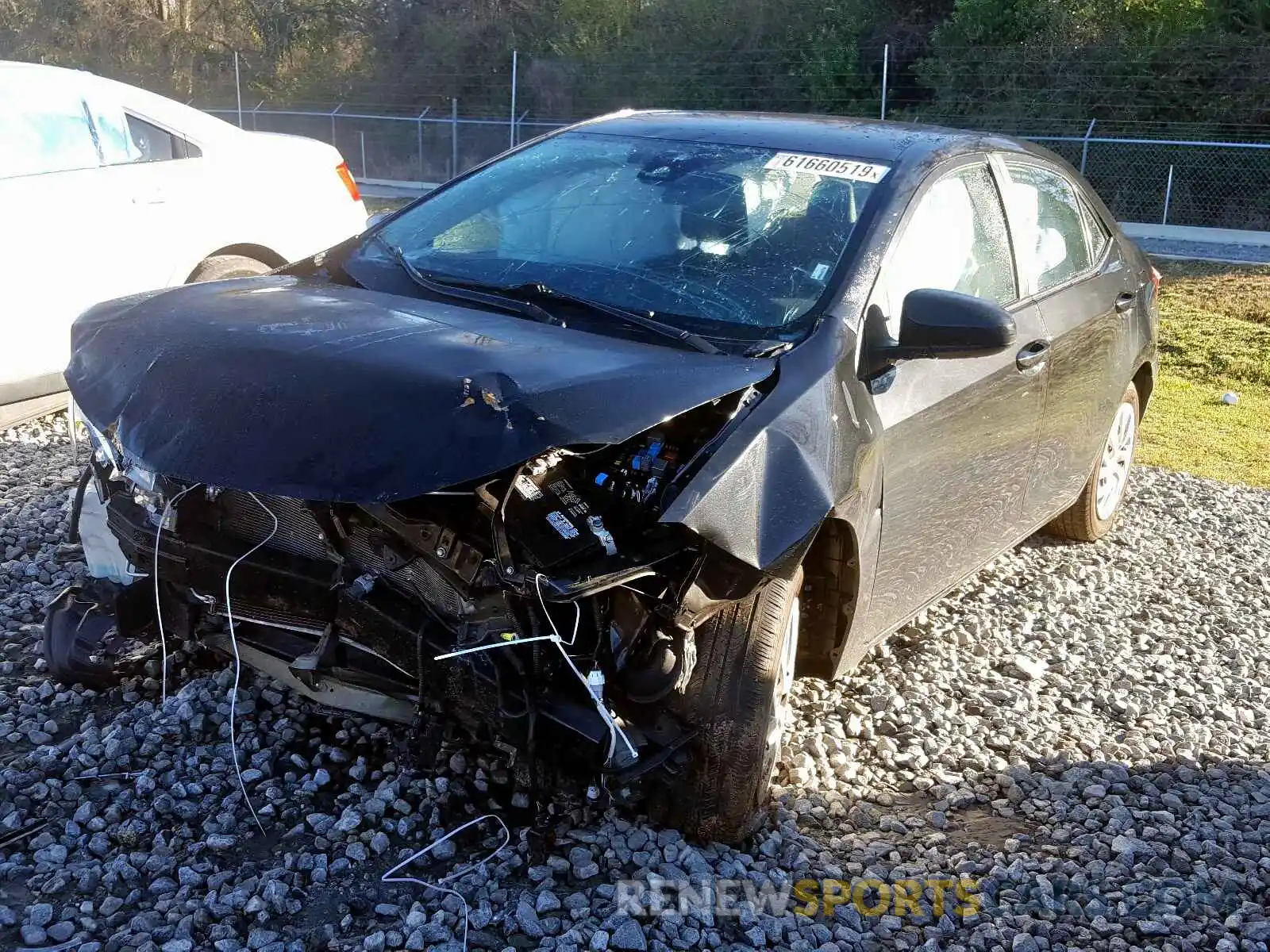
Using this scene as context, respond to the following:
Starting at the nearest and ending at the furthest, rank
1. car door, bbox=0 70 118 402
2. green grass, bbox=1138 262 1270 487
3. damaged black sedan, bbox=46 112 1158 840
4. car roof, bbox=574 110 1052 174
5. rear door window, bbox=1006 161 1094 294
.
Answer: damaged black sedan, bbox=46 112 1158 840 < car roof, bbox=574 110 1052 174 < rear door window, bbox=1006 161 1094 294 < car door, bbox=0 70 118 402 < green grass, bbox=1138 262 1270 487

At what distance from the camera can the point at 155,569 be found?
3.39m

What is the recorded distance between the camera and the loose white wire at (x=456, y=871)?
3.13 meters

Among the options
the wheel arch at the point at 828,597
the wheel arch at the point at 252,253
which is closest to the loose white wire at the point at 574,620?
the wheel arch at the point at 828,597

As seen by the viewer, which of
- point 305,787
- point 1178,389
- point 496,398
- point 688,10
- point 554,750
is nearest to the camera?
point 496,398

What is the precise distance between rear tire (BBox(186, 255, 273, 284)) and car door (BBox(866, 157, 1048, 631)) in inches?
160

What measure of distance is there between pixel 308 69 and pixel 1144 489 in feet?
103

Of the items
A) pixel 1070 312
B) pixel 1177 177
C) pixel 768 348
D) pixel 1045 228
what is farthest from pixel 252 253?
pixel 1177 177

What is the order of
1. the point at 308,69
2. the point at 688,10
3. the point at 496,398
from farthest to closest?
the point at 308,69 < the point at 688,10 < the point at 496,398

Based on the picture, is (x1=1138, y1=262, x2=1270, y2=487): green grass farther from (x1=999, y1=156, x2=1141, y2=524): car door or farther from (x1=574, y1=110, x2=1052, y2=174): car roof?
(x1=574, y1=110, x2=1052, y2=174): car roof

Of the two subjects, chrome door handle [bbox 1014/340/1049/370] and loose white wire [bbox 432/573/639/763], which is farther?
chrome door handle [bbox 1014/340/1049/370]

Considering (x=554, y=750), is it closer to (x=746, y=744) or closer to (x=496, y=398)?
(x=746, y=744)

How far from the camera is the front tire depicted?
597cm

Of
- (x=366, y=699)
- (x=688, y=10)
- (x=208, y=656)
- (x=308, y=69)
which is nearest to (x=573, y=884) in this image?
(x=366, y=699)
